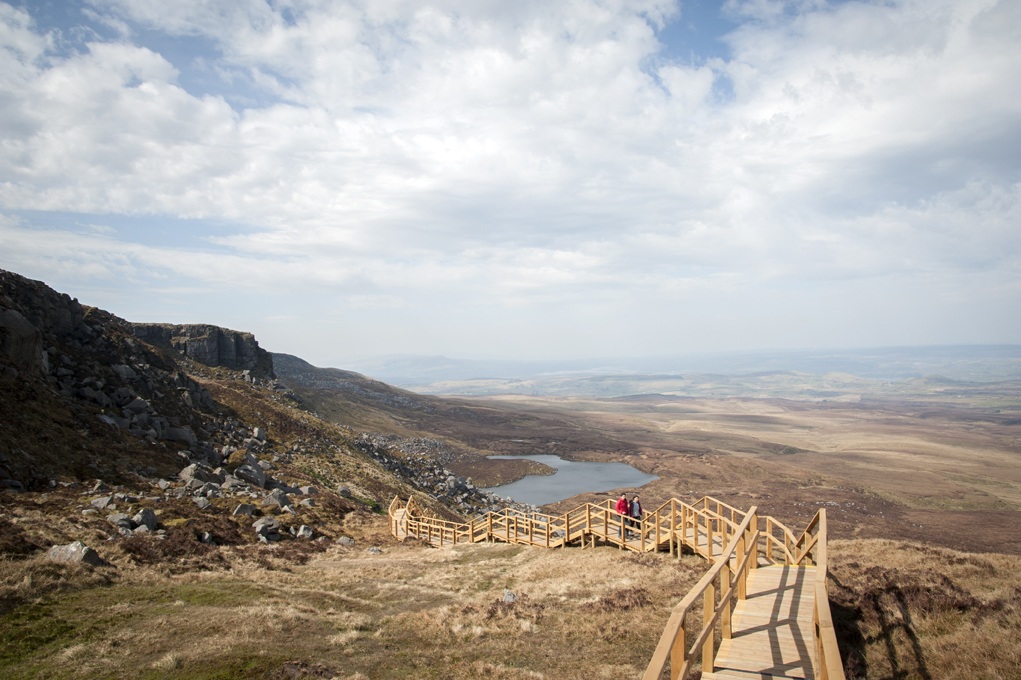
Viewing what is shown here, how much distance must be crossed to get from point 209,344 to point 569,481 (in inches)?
2025

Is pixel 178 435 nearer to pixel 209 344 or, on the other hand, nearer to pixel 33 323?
pixel 33 323

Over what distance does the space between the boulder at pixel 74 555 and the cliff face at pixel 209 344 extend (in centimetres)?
5403

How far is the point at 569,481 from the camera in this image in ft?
259

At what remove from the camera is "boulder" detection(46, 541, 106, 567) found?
15.6 metres

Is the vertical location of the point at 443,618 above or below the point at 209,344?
below

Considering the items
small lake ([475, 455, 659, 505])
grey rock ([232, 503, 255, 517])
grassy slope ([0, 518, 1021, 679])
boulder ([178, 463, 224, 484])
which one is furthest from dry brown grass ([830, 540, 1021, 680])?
small lake ([475, 455, 659, 505])

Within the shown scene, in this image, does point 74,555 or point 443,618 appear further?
point 74,555

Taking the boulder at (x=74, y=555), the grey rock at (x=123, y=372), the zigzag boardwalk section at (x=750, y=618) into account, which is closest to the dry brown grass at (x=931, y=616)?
the zigzag boardwalk section at (x=750, y=618)

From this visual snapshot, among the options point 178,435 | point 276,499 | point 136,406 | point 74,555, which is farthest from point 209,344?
point 74,555

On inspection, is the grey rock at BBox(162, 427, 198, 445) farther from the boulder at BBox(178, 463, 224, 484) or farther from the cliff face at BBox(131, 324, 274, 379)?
the cliff face at BBox(131, 324, 274, 379)

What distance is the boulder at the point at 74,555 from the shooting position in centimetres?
1561

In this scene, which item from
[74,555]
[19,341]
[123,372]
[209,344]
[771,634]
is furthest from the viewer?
[209,344]

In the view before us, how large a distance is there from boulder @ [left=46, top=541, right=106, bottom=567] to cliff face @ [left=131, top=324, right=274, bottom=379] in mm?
54032

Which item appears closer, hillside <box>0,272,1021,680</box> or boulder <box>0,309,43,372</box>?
hillside <box>0,272,1021,680</box>
